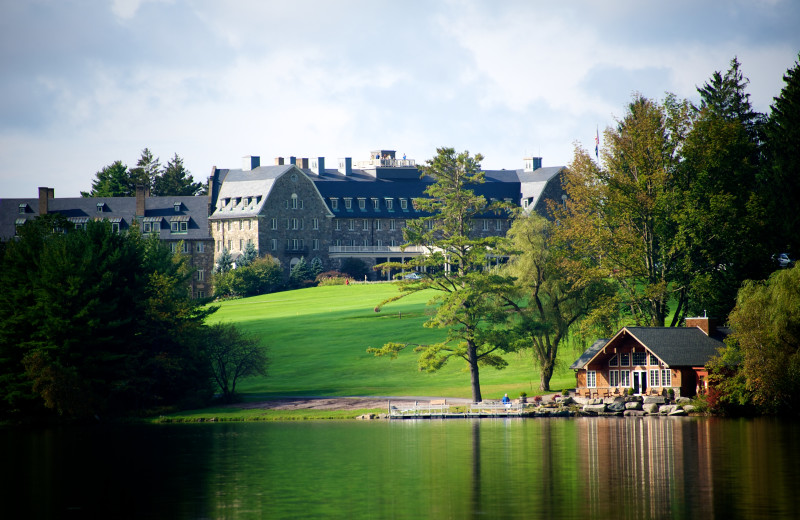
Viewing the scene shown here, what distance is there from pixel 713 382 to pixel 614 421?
6.97 metres

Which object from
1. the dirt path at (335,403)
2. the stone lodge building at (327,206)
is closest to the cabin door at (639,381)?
the dirt path at (335,403)

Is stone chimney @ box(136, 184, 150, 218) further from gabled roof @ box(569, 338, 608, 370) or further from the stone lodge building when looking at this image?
gabled roof @ box(569, 338, 608, 370)

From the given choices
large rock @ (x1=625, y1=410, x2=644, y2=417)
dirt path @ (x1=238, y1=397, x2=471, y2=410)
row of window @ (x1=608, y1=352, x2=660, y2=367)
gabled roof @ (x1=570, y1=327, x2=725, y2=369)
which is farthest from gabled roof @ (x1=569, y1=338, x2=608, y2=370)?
dirt path @ (x1=238, y1=397, x2=471, y2=410)

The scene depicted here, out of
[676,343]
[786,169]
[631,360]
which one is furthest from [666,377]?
[786,169]

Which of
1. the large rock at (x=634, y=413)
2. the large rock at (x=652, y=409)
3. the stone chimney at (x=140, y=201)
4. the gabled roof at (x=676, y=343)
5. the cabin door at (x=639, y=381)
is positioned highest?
the stone chimney at (x=140, y=201)

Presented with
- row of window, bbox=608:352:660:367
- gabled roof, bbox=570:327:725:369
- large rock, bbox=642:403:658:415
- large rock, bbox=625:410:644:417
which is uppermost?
gabled roof, bbox=570:327:725:369

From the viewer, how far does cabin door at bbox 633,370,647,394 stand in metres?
67.1

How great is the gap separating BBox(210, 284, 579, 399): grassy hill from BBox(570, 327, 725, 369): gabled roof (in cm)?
822

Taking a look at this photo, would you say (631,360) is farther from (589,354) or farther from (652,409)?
(652,409)

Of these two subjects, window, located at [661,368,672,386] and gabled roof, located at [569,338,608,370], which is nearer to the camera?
window, located at [661,368,672,386]

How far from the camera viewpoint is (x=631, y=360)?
67.7 metres

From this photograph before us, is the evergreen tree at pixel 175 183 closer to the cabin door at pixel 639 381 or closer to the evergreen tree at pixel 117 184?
the evergreen tree at pixel 117 184

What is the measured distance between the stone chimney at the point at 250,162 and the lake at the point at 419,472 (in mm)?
85521

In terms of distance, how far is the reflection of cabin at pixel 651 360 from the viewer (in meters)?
64.1
